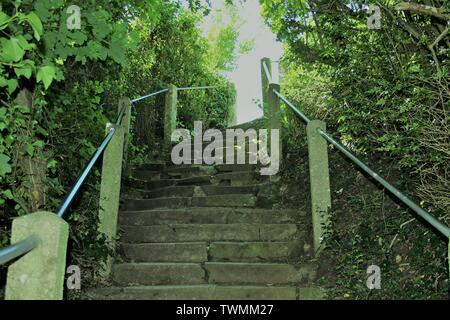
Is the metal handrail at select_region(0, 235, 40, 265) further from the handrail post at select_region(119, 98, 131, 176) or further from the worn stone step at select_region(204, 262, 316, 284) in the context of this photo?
the handrail post at select_region(119, 98, 131, 176)

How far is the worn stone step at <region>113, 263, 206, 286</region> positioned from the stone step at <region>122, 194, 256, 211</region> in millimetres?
1323

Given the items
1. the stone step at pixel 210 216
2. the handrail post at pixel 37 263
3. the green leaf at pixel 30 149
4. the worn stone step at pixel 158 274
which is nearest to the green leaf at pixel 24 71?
the handrail post at pixel 37 263

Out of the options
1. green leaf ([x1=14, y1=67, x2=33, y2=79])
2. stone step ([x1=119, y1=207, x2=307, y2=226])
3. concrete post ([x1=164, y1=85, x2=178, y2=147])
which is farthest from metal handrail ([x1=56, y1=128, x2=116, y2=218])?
concrete post ([x1=164, y1=85, x2=178, y2=147])

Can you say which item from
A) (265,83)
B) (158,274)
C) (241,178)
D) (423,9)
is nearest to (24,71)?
(158,274)

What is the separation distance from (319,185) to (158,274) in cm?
156

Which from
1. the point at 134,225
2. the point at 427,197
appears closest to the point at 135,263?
the point at 134,225

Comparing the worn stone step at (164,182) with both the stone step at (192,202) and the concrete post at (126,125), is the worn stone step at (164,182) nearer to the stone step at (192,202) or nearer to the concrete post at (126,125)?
the concrete post at (126,125)

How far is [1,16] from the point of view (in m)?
2.16

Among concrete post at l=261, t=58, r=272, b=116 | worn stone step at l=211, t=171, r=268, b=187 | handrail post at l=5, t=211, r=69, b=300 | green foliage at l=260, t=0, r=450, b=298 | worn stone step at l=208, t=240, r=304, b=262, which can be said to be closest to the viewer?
handrail post at l=5, t=211, r=69, b=300

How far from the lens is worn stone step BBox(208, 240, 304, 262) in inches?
175

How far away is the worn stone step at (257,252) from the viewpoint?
4.45 m

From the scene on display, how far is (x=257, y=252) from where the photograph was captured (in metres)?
4.47

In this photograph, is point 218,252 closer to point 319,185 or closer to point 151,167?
point 319,185
